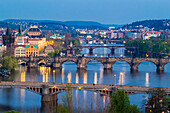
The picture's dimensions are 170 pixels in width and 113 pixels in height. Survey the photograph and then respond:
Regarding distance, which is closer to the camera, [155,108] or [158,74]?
[155,108]

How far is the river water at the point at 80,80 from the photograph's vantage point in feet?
134

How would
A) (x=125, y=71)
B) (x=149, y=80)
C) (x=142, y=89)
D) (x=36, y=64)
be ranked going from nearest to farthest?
(x=142, y=89) → (x=149, y=80) → (x=125, y=71) → (x=36, y=64)

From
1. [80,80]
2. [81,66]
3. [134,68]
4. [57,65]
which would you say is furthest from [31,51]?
[80,80]

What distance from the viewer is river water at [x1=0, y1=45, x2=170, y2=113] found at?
134ft

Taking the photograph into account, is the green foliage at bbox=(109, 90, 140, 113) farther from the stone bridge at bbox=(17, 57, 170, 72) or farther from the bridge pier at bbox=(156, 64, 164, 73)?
the stone bridge at bbox=(17, 57, 170, 72)

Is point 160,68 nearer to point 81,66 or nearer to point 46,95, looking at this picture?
point 81,66

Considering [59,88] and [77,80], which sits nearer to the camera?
[59,88]

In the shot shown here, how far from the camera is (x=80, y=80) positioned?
5750 cm

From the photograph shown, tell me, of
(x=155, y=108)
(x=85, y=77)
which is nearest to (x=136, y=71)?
(x=85, y=77)

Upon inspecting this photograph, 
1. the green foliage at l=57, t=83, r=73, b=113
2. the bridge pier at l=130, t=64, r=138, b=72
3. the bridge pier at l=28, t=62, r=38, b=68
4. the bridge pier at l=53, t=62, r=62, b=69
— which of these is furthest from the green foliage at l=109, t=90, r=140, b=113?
the bridge pier at l=28, t=62, r=38, b=68

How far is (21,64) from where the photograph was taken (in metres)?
79.0

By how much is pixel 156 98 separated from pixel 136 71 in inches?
1521

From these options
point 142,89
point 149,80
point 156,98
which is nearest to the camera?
point 156,98

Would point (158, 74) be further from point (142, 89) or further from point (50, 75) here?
point (142, 89)
